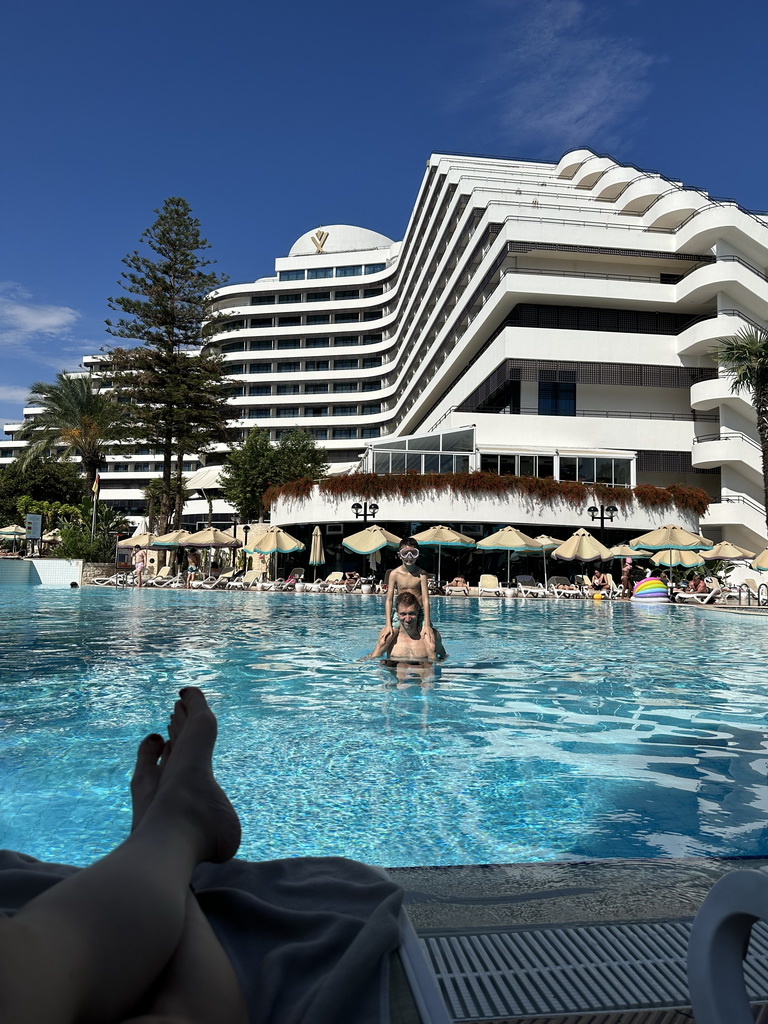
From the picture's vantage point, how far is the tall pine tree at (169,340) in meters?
32.4

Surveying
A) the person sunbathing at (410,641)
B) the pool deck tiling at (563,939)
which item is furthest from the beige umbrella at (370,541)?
the pool deck tiling at (563,939)

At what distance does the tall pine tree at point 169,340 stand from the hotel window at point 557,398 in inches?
581

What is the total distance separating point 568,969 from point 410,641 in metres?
6.42

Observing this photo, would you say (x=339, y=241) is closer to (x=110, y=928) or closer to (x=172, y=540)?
(x=172, y=540)

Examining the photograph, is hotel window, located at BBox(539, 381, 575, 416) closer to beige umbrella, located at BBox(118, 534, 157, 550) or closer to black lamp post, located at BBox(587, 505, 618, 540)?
black lamp post, located at BBox(587, 505, 618, 540)

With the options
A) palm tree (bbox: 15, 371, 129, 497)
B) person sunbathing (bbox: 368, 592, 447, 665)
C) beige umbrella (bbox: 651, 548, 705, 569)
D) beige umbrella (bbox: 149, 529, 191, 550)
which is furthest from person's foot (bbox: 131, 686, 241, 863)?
palm tree (bbox: 15, 371, 129, 497)

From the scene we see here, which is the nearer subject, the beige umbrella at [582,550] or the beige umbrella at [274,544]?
the beige umbrella at [582,550]

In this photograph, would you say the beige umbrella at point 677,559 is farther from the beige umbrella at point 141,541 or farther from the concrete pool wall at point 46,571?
the concrete pool wall at point 46,571

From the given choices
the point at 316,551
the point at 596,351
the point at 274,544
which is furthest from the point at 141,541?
the point at 596,351

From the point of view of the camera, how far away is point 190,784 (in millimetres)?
1523

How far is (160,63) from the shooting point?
1452 cm

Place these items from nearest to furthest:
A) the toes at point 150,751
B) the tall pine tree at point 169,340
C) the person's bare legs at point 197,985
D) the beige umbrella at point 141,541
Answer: the person's bare legs at point 197,985
the toes at point 150,751
the beige umbrella at point 141,541
the tall pine tree at point 169,340

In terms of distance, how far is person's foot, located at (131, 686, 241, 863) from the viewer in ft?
4.67

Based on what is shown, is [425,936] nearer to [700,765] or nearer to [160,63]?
[700,765]
